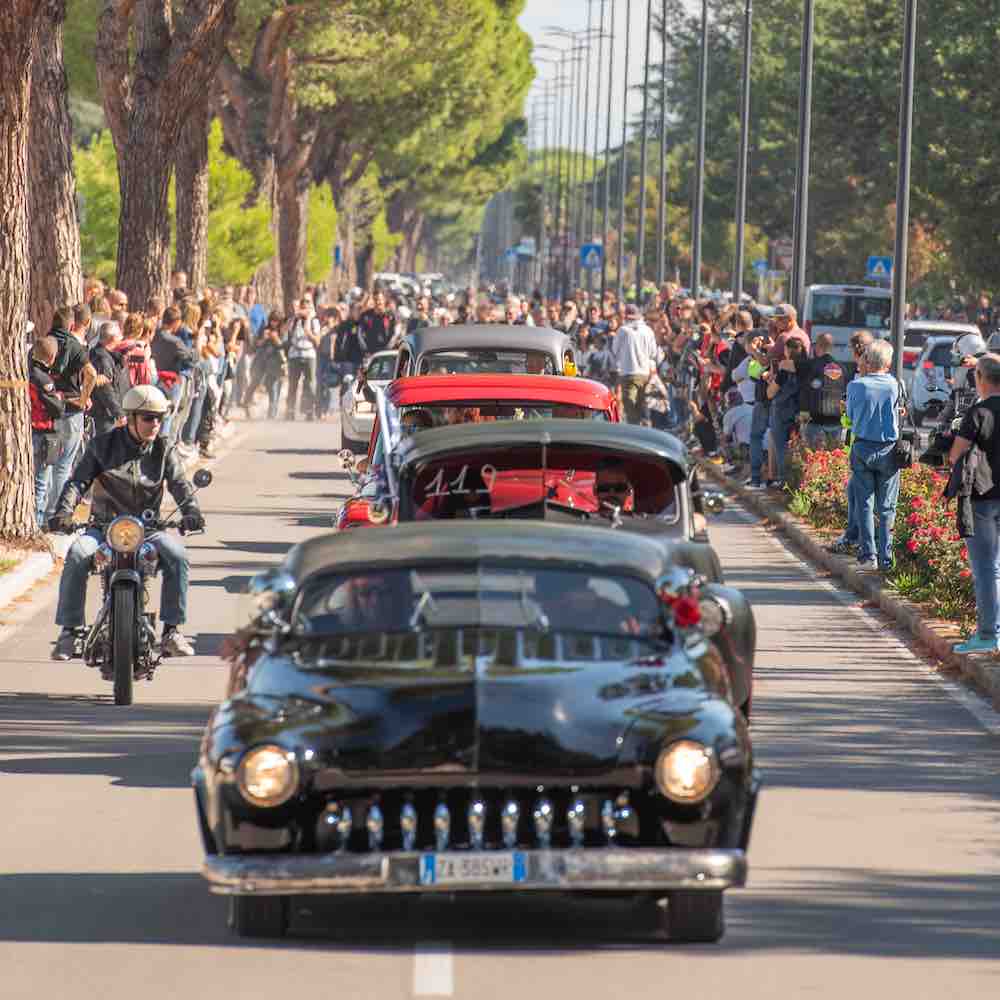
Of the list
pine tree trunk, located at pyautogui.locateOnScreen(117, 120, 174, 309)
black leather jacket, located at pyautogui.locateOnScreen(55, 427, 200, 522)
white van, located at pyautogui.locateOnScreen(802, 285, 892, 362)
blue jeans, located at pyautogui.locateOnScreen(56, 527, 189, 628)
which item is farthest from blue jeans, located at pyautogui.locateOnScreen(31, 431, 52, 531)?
white van, located at pyautogui.locateOnScreen(802, 285, 892, 362)

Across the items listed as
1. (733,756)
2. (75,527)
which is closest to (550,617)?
(733,756)

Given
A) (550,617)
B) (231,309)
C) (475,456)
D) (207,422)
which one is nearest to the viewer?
(550,617)

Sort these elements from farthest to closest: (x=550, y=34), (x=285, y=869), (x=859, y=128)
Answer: (x=550, y=34) < (x=859, y=128) < (x=285, y=869)

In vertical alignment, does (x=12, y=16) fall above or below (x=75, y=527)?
above

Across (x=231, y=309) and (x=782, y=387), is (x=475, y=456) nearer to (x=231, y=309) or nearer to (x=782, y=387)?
(x=782, y=387)

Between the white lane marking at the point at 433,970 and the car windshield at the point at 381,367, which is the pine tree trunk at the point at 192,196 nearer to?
the car windshield at the point at 381,367

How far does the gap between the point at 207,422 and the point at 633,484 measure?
23036 mm

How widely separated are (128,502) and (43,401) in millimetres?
8531

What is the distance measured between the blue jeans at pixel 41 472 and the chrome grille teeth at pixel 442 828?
14.8 metres

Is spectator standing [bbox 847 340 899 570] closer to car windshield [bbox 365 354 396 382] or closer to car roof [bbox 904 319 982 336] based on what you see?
car windshield [bbox 365 354 396 382]

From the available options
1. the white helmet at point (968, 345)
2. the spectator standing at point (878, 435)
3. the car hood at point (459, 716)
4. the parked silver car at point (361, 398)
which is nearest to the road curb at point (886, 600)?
the spectator standing at point (878, 435)

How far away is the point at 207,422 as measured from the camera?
3550cm

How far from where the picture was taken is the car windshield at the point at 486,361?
22.3 metres

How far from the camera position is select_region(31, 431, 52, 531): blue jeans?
2252 centimetres
